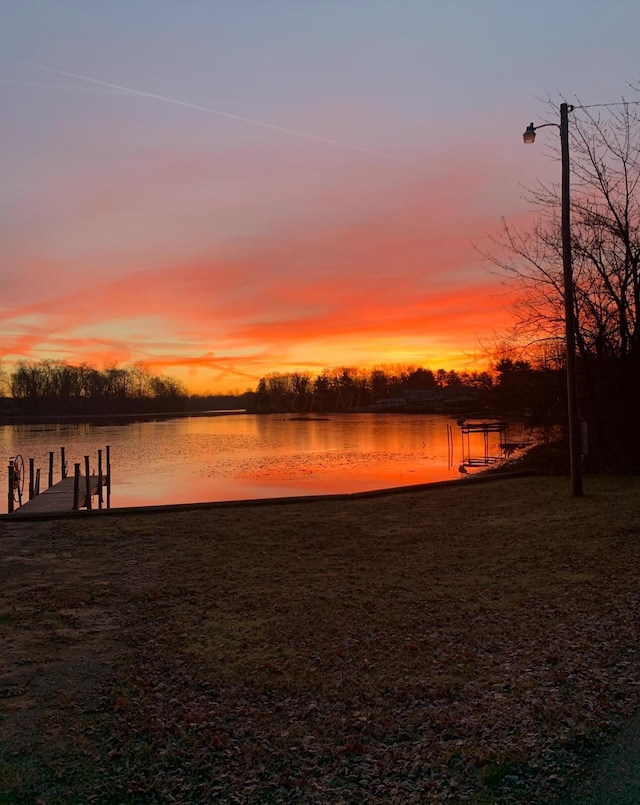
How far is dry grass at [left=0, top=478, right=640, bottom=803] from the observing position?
2.73 m

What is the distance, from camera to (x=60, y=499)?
59.2ft

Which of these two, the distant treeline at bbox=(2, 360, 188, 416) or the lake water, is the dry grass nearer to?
the lake water

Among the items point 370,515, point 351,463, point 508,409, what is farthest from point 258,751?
point 351,463

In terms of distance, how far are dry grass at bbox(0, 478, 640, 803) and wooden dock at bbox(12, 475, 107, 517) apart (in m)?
9.15

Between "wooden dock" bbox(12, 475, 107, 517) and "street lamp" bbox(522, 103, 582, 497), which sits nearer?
"street lamp" bbox(522, 103, 582, 497)

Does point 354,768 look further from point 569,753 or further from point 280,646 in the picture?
point 280,646

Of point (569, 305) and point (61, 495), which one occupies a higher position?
point (569, 305)

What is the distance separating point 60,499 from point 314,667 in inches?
637

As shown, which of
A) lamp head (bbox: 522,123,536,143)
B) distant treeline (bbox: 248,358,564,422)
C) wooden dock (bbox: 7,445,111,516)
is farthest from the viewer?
distant treeline (bbox: 248,358,564,422)

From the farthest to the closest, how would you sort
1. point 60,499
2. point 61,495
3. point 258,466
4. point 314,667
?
point 258,466 → point 61,495 → point 60,499 → point 314,667

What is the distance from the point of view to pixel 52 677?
3.80 m

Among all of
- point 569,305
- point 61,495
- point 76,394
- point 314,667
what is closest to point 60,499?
point 61,495

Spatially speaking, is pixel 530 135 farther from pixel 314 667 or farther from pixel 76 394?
pixel 76 394

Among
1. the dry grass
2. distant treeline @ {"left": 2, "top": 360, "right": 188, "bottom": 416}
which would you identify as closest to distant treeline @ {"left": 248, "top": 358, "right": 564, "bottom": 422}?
distant treeline @ {"left": 2, "top": 360, "right": 188, "bottom": 416}
